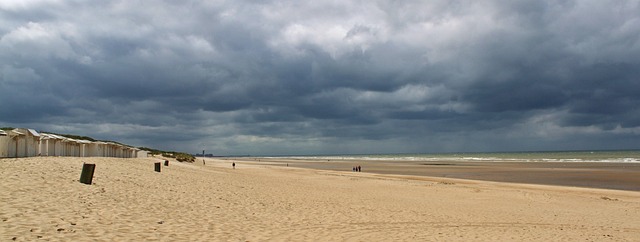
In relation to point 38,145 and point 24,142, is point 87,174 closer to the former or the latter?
point 24,142

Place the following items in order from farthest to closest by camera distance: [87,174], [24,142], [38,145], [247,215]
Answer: [38,145] → [24,142] → [87,174] → [247,215]

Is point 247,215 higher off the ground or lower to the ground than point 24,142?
lower

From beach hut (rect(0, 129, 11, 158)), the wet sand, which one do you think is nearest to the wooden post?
beach hut (rect(0, 129, 11, 158))

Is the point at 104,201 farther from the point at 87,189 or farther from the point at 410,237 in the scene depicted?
the point at 410,237

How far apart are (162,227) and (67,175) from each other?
764 centimetres

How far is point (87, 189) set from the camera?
14375 millimetres

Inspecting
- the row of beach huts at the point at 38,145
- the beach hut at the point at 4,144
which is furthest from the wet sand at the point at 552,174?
the beach hut at the point at 4,144

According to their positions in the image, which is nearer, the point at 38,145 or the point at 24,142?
the point at 24,142

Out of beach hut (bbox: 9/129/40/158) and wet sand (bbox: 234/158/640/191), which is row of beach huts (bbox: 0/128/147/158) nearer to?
beach hut (bbox: 9/129/40/158)

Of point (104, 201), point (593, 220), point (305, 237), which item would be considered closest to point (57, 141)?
point (104, 201)

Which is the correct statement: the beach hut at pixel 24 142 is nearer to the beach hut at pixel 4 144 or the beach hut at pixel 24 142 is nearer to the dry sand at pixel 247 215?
the beach hut at pixel 4 144

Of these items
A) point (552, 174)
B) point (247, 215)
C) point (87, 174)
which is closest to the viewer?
point (247, 215)

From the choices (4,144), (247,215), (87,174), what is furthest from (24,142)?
(247,215)

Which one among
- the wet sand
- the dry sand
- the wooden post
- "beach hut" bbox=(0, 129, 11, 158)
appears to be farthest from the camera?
the wet sand
